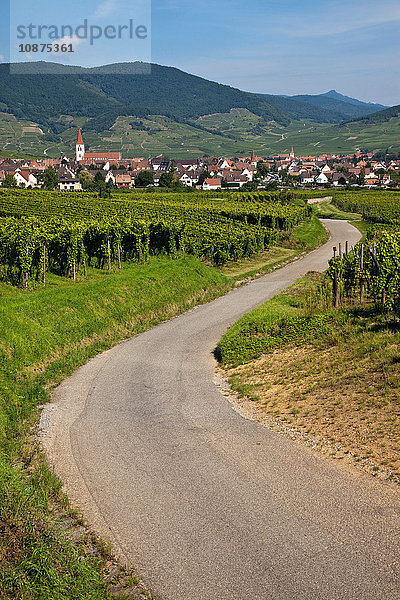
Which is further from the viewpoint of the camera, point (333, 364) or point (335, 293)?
point (335, 293)

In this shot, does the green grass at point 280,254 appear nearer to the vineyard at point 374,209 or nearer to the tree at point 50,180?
the vineyard at point 374,209

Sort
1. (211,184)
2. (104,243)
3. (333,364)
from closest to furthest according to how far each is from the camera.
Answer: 1. (333,364)
2. (104,243)
3. (211,184)

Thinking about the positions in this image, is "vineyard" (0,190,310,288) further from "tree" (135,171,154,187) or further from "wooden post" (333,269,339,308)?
"tree" (135,171,154,187)

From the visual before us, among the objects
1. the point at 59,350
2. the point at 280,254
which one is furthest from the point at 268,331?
the point at 280,254

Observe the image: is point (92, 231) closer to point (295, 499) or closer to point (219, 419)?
point (219, 419)

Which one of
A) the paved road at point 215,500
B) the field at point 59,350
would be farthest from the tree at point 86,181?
the paved road at point 215,500

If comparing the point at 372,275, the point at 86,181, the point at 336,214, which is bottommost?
the point at 372,275

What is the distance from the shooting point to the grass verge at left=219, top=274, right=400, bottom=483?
1210 centimetres

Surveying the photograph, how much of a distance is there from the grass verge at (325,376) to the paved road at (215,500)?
0.71 m

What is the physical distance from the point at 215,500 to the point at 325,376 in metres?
6.66

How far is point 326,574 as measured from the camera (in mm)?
7953

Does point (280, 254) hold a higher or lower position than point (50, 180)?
lower

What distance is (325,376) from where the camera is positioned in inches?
620

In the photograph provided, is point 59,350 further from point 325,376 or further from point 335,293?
point 335,293
